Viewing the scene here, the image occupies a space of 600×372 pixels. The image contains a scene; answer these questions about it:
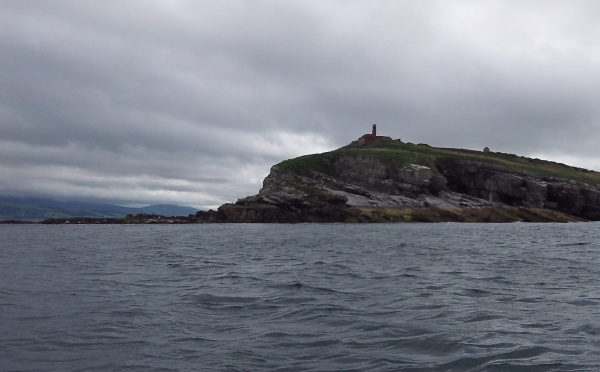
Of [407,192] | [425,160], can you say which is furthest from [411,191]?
[425,160]

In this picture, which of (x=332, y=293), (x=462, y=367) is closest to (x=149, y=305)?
(x=332, y=293)

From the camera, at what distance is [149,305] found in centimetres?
1689

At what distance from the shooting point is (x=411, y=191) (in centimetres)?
12762

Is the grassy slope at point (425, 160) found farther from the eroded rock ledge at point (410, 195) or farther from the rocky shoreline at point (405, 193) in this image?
the eroded rock ledge at point (410, 195)

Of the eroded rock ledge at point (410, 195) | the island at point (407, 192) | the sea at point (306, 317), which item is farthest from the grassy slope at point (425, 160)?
the sea at point (306, 317)

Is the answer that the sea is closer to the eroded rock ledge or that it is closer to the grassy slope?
the eroded rock ledge

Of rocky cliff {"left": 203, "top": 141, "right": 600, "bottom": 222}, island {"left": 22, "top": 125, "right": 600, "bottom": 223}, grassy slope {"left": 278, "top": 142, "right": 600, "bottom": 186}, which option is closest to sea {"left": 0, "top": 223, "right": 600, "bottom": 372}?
island {"left": 22, "top": 125, "right": 600, "bottom": 223}

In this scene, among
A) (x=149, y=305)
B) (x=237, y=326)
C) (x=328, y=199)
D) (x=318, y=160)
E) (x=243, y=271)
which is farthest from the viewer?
(x=318, y=160)

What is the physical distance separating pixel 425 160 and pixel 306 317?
434 ft

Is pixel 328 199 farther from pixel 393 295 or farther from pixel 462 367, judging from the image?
pixel 462 367

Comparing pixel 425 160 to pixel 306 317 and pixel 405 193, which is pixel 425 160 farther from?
pixel 306 317

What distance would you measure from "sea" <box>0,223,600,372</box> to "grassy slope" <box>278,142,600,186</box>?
111m

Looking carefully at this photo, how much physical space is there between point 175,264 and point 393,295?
16.0m

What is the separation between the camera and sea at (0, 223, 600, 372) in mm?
10703
